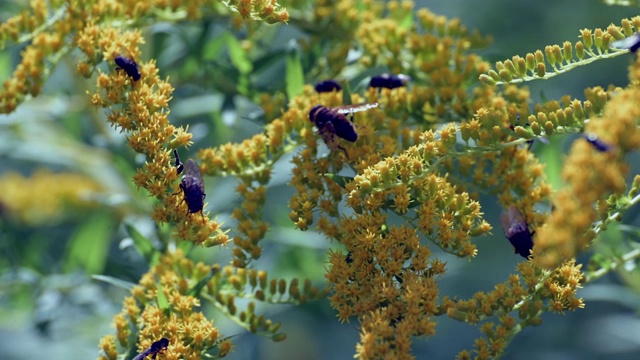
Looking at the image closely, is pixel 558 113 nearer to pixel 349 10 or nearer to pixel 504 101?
pixel 504 101

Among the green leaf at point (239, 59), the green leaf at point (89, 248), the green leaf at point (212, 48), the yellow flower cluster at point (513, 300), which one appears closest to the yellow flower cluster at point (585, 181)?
the yellow flower cluster at point (513, 300)

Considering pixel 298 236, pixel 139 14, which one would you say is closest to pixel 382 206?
pixel 139 14

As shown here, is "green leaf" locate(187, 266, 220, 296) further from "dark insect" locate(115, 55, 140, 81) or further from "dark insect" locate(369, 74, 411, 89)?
"dark insect" locate(369, 74, 411, 89)

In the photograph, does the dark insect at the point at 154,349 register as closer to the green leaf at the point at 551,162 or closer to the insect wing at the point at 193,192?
the insect wing at the point at 193,192

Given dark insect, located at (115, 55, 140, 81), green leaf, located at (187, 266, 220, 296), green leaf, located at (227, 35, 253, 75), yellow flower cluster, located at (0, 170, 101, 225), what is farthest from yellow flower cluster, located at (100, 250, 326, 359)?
yellow flower cluster, located at (0, 170, 101, 225)

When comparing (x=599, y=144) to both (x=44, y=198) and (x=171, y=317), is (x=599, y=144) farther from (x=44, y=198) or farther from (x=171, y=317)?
(x=44, y=198)
